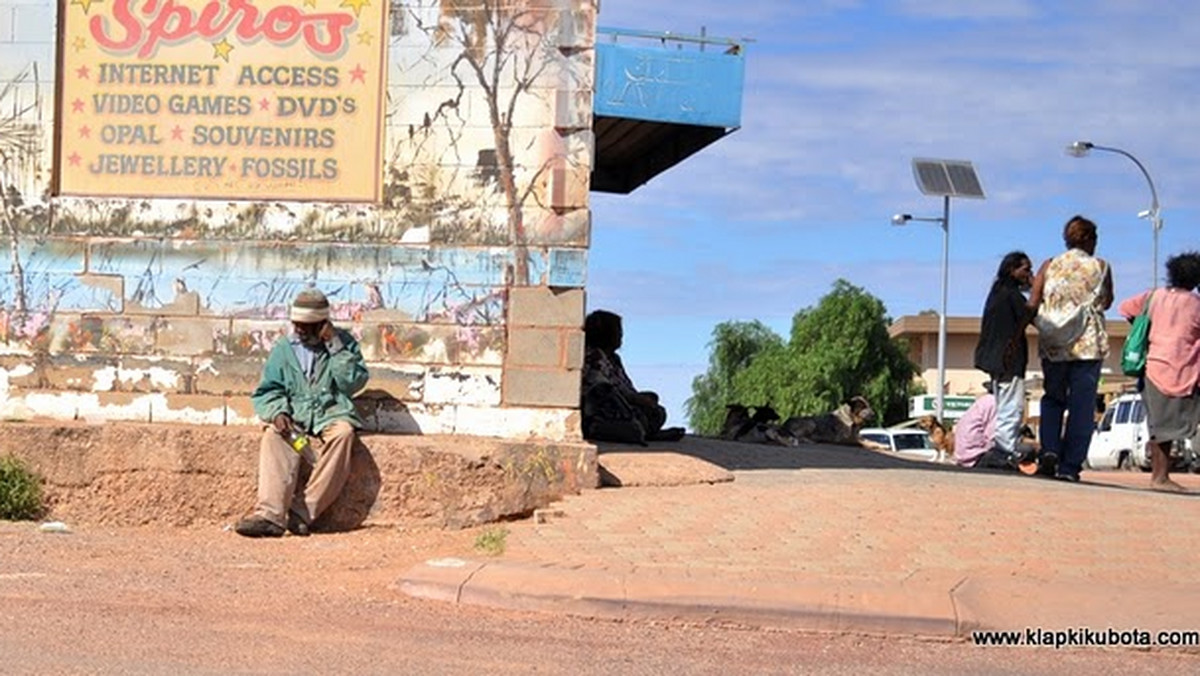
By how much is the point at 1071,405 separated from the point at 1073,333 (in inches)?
20.4

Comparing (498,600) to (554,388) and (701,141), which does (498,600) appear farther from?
(701,141)


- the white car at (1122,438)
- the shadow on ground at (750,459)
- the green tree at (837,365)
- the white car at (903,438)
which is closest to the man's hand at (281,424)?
the shadow on ground at (750,459)

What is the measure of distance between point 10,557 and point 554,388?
10.4 ft

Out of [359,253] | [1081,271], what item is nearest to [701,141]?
[1081,271]

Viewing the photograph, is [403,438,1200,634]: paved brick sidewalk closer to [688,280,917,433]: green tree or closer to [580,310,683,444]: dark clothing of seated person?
[580,310,683,444]: dark clothing of seated person

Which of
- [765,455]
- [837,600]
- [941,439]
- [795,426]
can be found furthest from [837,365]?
[837,600]

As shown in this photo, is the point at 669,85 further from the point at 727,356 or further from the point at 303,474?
the point at 727,356

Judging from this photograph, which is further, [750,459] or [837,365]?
[837,365]

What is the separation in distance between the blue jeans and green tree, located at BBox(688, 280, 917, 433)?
113 feet

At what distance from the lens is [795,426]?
46.8ft

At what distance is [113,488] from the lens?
963cm

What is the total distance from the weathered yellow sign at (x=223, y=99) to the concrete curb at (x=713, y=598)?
3.42m

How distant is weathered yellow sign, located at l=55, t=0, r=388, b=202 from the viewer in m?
9.85

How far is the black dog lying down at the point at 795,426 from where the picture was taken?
520 inches
